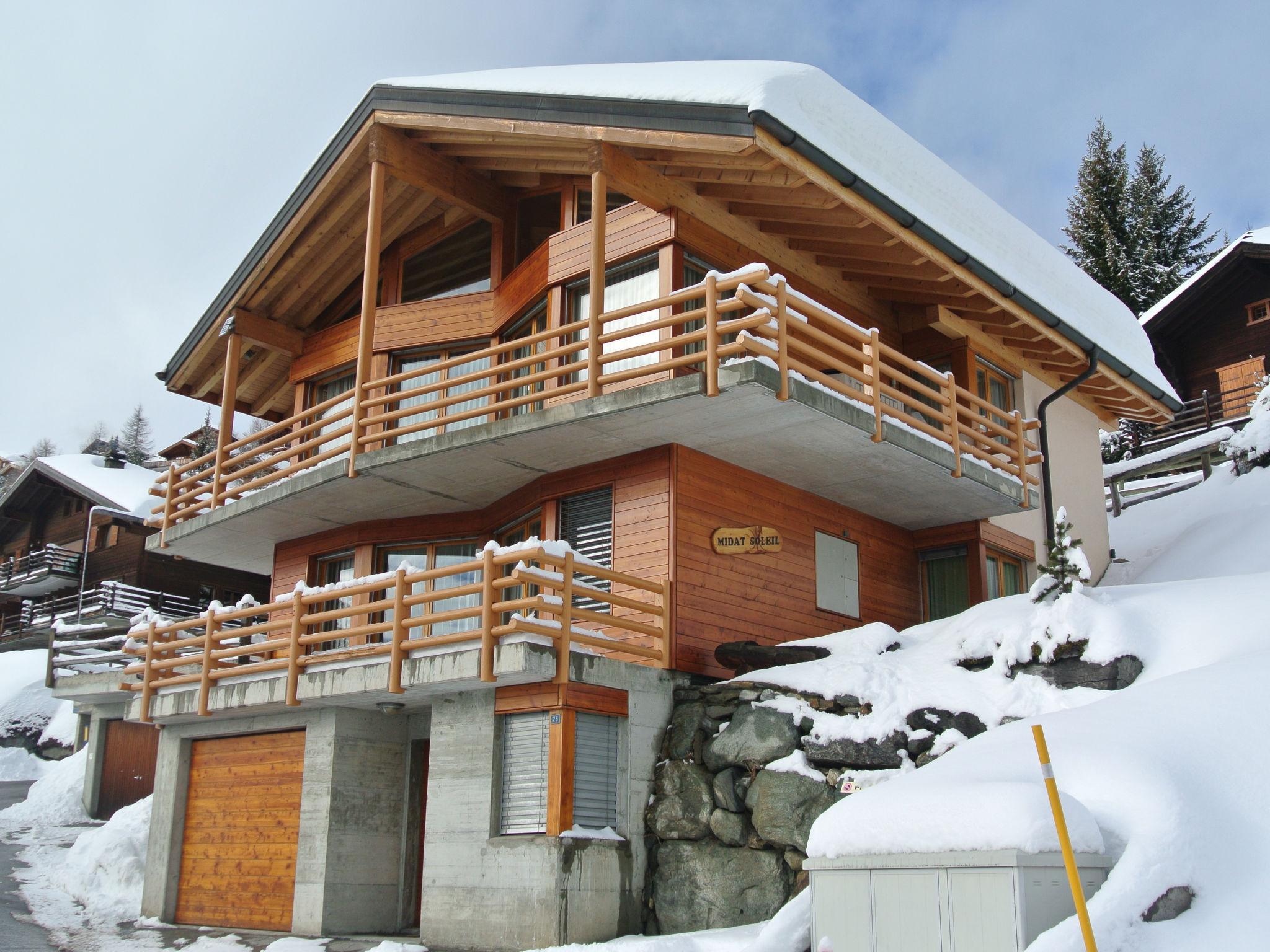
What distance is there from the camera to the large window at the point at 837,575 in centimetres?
1741

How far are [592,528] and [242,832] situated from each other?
695cm

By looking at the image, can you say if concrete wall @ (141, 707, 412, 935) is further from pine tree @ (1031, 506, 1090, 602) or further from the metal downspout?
the metal downspout

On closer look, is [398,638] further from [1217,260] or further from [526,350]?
[1217,260]

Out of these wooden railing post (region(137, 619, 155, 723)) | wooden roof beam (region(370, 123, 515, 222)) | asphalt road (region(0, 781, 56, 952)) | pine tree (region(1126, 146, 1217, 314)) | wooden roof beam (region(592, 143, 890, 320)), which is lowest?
asphalt road (region(0, 781, 56, 952))

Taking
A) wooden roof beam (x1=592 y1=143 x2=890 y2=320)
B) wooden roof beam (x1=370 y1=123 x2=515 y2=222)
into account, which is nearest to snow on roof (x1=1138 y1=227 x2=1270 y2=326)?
wooden roof beam (x1=592 y1=143 x2=890 y2=320)

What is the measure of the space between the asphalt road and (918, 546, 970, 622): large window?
1354 cm

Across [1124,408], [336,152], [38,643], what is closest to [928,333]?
[1124,408]

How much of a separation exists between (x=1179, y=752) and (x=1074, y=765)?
746 millimetres

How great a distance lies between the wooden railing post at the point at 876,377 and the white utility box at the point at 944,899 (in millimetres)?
7893

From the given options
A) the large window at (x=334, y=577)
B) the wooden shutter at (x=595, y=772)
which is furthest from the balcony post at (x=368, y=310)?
the wooden shutter at (x=595, y=772)

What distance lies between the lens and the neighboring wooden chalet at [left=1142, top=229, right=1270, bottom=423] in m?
34.7

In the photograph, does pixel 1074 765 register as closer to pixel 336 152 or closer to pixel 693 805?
pixel 693 805

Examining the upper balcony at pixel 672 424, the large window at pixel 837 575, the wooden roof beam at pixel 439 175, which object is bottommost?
the large window at pixel 837 575

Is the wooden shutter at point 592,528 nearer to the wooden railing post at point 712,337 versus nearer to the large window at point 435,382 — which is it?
the wooden railing post at point 712,337
